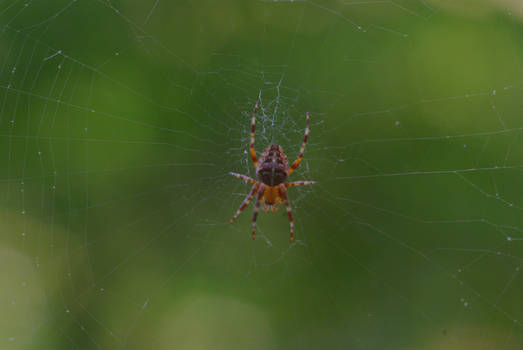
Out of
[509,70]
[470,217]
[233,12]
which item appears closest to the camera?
[509,70]

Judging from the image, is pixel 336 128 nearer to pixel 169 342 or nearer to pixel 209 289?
pixel 209 289

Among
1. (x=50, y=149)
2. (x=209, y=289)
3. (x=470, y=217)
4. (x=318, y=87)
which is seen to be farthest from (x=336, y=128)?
(x=50, y=149)

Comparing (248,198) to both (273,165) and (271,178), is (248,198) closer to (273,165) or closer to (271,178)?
(271,178)

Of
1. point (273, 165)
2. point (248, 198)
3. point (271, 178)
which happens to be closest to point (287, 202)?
point (248, 198)

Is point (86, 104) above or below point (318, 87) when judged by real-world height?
below

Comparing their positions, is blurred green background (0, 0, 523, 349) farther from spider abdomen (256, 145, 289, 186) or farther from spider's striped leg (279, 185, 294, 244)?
spider abdomen (256, 145, 289, 186)

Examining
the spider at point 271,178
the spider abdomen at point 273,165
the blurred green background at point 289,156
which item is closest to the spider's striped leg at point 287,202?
the spider at point 271,178

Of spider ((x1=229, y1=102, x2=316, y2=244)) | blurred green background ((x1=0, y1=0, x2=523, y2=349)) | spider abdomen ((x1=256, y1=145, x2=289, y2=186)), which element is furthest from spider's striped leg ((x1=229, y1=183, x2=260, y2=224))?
spider abdomen ((x1=256, y1=145, x2=289, y2=186))

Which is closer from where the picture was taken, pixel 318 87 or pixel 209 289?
pixel 318 87
